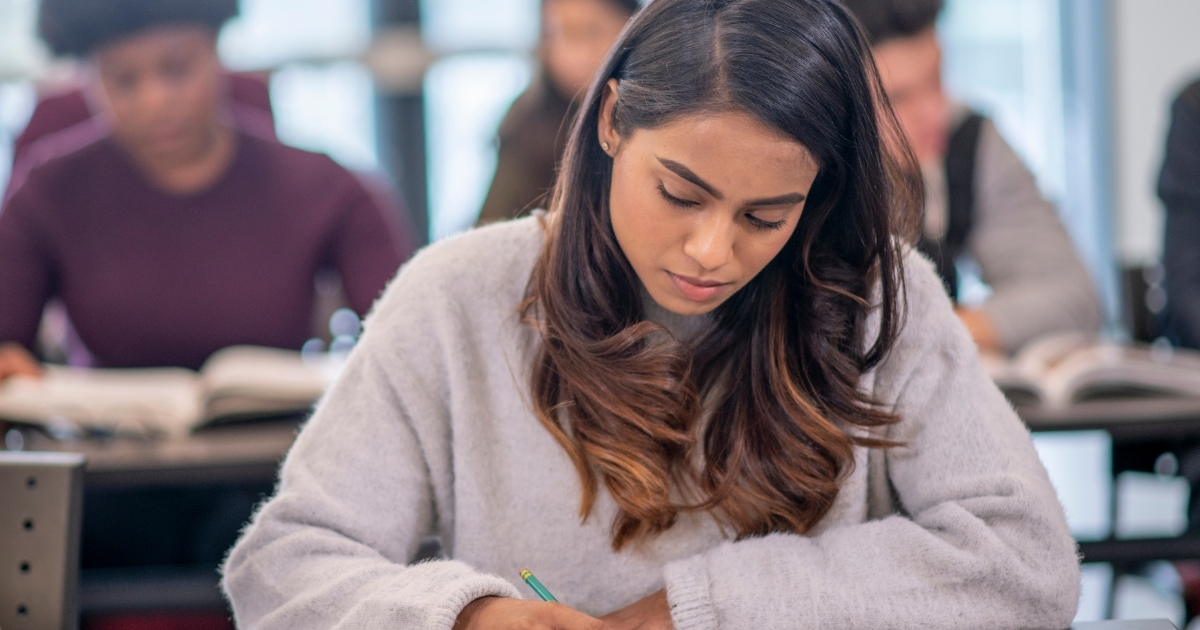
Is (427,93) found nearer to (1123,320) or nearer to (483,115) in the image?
(483,115)

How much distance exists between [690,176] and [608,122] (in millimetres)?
121

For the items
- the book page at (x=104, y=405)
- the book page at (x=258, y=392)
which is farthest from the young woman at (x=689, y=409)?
the book page at (x=104, y=405)

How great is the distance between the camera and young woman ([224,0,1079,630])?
2.96ft

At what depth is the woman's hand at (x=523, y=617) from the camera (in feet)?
2.78

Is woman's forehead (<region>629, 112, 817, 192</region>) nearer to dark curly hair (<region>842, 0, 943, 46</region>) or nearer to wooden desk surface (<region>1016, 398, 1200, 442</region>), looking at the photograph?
wooden desk surface (<region>1016, 398, 1200, 442</region>)

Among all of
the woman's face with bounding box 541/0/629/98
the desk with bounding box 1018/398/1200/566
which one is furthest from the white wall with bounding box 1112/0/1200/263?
the desk with bounding box 1018/398/1200/566

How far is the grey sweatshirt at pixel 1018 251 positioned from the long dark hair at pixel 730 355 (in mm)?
977

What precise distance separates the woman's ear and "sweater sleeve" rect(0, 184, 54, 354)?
1482mm

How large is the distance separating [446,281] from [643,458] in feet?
0.86

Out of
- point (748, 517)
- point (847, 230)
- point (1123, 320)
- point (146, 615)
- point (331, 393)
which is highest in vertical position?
point (847, 230)

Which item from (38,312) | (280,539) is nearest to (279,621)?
(280,539)

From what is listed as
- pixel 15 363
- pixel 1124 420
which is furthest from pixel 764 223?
pixel 15 363

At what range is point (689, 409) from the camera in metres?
1.03

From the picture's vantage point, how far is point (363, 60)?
4234 mm
